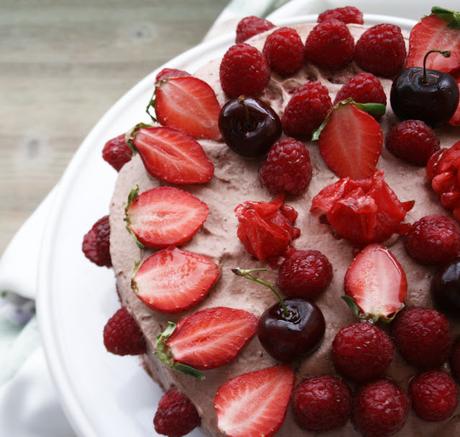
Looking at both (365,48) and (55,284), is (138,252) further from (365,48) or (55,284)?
(365,48)

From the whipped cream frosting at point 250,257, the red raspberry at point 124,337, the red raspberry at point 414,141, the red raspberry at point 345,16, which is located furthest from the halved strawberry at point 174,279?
the red raspberry at point 345,16

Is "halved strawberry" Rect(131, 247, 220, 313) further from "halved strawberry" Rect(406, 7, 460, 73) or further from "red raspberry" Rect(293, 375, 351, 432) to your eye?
"halved strawberry" Rect(406, 7, 460, 73)

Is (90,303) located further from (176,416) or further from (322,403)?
(322,403)

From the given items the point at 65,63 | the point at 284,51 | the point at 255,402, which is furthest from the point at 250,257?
the point at 65,63

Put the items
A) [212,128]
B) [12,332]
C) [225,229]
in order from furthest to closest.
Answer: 1. [12,332]
2. [212,128]
3. [225,229]

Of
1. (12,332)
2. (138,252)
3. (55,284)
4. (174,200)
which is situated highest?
(174,200)

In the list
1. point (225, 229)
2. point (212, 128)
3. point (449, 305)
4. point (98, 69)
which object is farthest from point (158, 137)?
point (98, 69)
